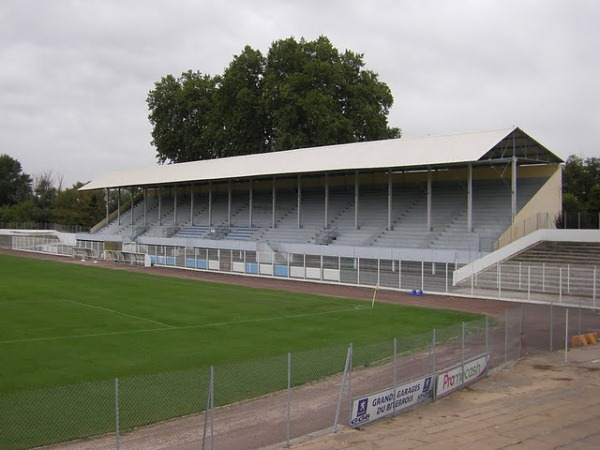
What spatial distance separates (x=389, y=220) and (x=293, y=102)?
2778 cm

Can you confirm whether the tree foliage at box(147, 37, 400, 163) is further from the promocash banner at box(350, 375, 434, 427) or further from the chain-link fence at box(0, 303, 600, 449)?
the promocash banner at box(350, 375, 434, 427)

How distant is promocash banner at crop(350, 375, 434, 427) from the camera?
13.6 meters

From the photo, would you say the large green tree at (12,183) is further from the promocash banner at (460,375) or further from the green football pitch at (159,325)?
the promocash banner at (460,375)

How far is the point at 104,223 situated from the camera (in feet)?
278

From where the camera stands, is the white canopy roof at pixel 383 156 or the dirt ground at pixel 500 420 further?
the white canopy roof at pixel 383 156

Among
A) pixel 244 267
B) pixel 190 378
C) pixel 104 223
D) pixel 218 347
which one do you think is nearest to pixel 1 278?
pixel 244 267

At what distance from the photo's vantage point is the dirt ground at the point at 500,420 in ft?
41.1

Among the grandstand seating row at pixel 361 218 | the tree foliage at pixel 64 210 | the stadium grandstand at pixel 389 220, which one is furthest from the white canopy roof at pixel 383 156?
the tree foliage at pixel 64 210

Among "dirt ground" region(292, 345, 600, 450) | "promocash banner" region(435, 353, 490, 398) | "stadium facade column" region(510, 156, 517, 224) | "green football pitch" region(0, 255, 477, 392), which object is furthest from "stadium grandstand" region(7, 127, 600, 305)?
"promocash banner" region(435, 353, 490, 398)

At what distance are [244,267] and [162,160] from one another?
4587 centimetres

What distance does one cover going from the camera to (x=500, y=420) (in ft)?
46.6

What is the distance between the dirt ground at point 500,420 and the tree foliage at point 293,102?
5245cm

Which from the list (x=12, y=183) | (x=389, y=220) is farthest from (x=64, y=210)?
(x=389, y=220)

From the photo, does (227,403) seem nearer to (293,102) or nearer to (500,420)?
(500,420)
